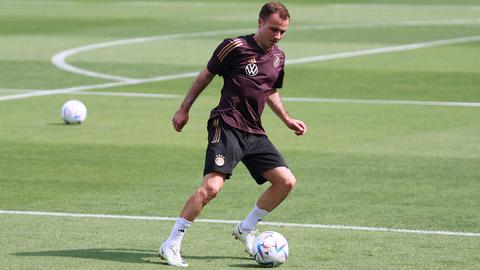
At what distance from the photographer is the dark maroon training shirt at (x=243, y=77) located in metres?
10.2

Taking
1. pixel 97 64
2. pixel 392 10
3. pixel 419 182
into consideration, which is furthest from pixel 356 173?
pixel 392 10

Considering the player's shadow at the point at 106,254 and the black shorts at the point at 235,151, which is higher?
the black shorts at the point at 235,151

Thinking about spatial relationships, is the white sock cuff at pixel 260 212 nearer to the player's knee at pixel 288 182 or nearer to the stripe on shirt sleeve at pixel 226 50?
the player's knee at pixel 288 182

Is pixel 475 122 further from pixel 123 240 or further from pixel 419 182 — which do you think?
pixel 123 240

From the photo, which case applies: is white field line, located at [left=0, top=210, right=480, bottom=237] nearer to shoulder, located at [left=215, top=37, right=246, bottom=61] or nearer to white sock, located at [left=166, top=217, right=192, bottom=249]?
white sock, located at [left=166, top=217, right=192, bottom=249]

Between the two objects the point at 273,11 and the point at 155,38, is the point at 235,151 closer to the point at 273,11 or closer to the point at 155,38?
the point at 273,11

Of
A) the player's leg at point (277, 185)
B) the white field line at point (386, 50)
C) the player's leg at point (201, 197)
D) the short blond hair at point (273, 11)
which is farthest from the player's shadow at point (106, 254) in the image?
the white field line at point (386, 50)

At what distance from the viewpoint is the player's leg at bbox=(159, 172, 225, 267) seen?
391 inches

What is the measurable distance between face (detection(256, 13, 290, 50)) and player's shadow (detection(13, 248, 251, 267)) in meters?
1.77

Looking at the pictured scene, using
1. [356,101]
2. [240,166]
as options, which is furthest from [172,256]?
[356,101]

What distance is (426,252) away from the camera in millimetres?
10539

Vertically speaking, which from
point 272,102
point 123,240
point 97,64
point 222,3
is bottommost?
point 222,3

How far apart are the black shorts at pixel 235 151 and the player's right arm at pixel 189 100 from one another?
260mm

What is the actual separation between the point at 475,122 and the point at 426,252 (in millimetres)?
8513
